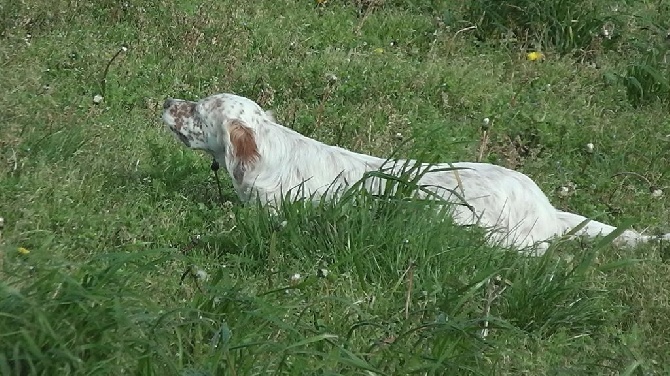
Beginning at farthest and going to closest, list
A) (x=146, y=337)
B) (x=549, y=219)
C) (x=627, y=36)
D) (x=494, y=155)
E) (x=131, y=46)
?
(x=627, y=36) → (x=131, y=46) → (x=494, y=155) → (x=549, y=219) → (x=146, y=337)

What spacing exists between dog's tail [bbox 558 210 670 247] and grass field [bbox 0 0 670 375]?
153 mm

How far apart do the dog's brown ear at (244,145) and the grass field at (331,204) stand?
25 centimetres

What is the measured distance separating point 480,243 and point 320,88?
254 cm

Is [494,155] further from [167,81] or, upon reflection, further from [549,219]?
[167,81]

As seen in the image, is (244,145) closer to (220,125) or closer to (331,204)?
(220,125)

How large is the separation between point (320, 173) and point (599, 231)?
4.52 ft

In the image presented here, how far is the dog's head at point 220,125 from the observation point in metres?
5.89

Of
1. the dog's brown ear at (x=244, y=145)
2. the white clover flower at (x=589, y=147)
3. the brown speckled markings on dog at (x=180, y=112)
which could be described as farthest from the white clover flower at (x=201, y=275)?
the white clover flower at (x=589, y=147)

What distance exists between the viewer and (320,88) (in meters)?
7.20

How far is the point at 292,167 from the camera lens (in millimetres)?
5871

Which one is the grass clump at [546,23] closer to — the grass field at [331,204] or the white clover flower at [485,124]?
the grass field at [331,204]

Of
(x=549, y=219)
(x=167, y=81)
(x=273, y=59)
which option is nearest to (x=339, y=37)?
(x=273, y=59)

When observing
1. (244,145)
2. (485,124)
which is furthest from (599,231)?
(244,145)

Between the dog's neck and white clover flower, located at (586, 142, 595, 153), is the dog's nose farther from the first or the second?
white clover flower, located at (586, 142, 595, 153)
